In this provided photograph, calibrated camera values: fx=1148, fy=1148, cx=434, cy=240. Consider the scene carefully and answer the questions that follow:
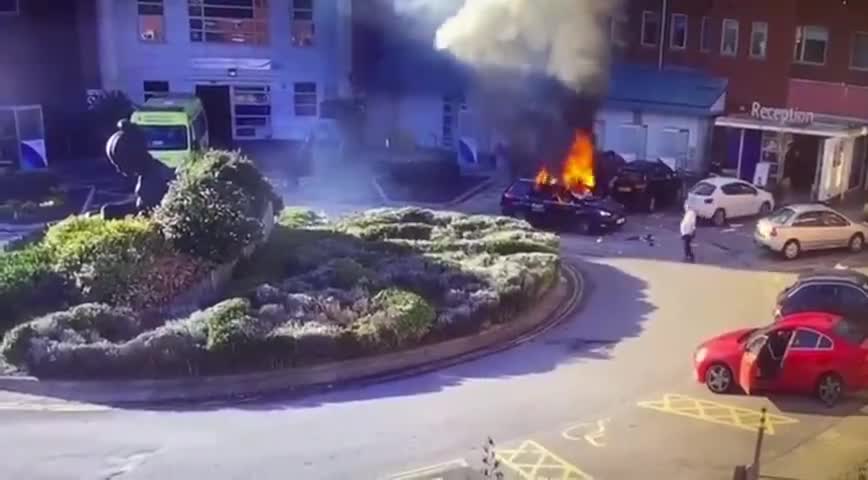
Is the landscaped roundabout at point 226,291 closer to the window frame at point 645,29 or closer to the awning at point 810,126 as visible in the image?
the awning at point 810,126

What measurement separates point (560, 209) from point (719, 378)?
12.3 meters

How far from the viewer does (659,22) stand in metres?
38.3

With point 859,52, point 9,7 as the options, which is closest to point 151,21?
point 9,7

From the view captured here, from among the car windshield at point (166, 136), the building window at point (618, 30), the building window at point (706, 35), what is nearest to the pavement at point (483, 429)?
the car windshield at point (166, 136)

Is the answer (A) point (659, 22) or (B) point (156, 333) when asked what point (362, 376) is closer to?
(B) point (156, 333)

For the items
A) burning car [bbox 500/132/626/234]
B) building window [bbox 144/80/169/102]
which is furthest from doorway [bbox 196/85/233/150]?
burning car [bbox 500/132/626/234]

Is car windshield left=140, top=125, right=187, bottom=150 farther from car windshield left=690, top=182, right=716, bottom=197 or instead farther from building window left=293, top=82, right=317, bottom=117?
car windshield left=690, top=182, right=716, bottom=197

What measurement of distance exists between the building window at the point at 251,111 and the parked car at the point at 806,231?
19.2 metres

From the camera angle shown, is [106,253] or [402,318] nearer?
[402,318]

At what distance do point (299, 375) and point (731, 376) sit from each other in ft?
23.3

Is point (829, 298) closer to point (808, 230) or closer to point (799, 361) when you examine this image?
point (799, 361)

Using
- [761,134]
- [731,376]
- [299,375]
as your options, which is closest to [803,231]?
[761,134]

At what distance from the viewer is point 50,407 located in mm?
17641

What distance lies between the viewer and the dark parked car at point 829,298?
860 inches
